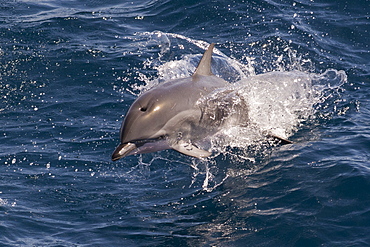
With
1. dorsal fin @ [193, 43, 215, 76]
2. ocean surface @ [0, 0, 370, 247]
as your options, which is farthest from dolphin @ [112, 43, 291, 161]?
ocean surface @ [0, 0, 370, 247]

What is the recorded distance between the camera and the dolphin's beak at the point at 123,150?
7.68 meters

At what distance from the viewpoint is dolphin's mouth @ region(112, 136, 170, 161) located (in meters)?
7.71

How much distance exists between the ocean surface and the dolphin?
206 mm

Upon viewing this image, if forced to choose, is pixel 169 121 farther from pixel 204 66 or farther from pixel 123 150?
pixel 204 66

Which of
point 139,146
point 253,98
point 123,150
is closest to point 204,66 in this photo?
point 253,98

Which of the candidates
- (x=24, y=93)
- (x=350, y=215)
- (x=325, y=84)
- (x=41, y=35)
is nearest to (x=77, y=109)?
(x=24, y=93)

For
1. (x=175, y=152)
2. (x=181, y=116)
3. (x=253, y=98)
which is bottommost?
(x=175, y=152)

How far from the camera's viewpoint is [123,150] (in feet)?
25.4

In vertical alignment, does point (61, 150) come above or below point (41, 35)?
below

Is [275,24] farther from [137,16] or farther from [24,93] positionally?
[24,93]

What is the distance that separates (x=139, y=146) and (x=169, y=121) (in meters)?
0.62

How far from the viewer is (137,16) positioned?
16406mm

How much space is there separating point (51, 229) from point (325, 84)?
6.64 m

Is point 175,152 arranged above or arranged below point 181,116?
below
